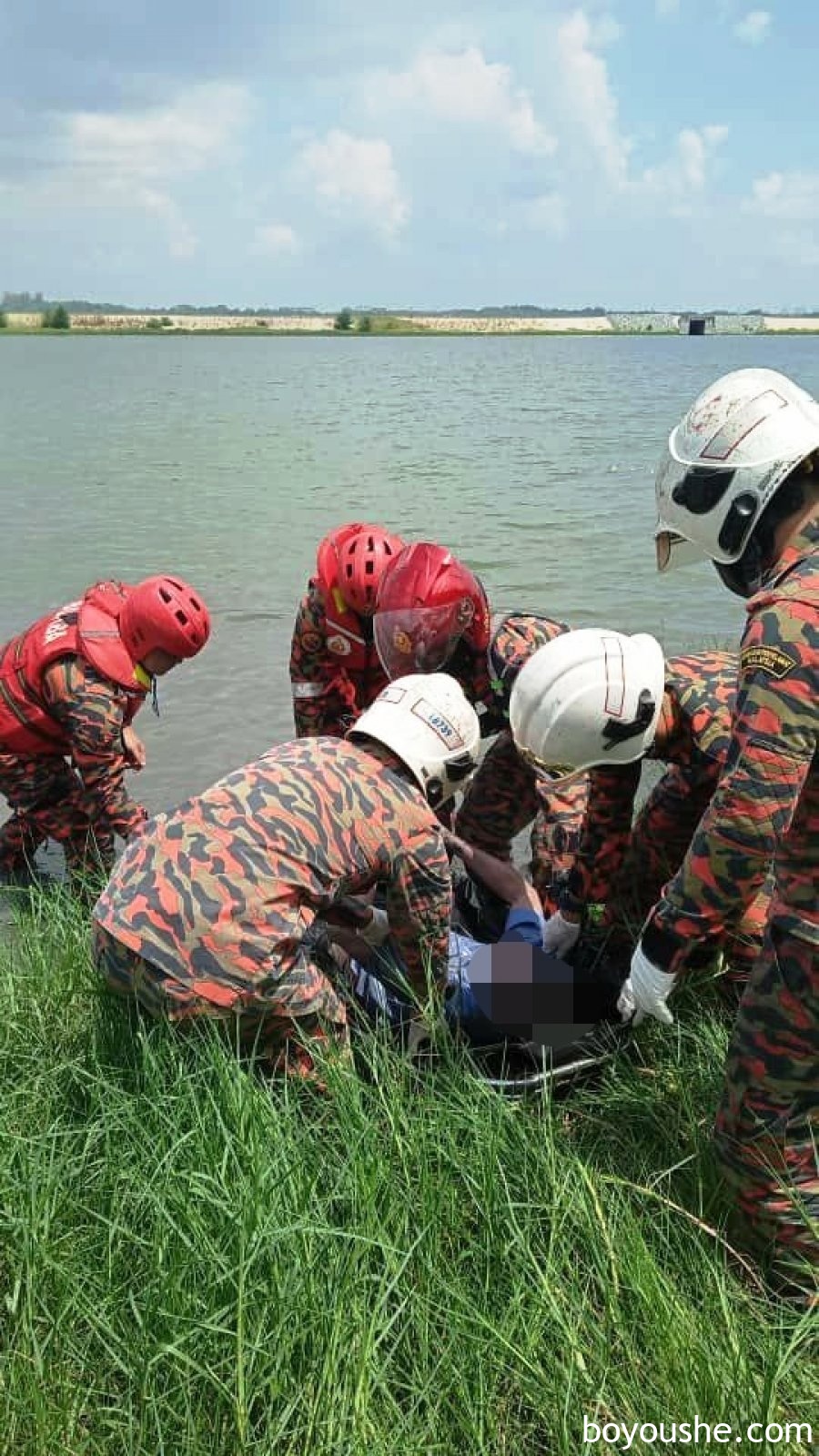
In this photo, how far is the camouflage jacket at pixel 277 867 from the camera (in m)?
3.40

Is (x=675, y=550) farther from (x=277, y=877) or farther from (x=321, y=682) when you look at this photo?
(x=321, y=682)

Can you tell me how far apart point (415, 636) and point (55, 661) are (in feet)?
6.31

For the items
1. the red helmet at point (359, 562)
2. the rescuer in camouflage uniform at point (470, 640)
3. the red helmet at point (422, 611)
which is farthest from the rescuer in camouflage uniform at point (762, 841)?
the red helmet at point (359, 562)

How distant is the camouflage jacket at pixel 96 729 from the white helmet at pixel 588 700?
8.79ft

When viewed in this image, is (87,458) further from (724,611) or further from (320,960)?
(320,960)

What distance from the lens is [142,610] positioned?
5645 mm

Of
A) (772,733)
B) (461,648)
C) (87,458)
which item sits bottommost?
(87,458)

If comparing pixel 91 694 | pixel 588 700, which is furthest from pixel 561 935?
pixel 91 694

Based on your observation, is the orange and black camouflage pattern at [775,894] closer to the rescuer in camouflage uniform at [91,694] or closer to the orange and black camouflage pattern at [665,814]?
the orange and black camouflage pattern at [665,814]

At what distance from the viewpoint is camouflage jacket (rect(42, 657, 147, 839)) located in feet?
19.2

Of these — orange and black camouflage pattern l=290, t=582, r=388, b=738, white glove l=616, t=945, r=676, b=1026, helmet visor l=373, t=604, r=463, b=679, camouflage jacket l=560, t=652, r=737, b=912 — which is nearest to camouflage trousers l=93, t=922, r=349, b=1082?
white glove l=616, t=945, r=676, b=1026

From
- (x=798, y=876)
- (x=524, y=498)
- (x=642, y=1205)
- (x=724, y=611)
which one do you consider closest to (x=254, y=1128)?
(x=642, y=1205)

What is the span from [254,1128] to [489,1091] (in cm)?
62

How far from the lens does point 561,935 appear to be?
4.51 m
